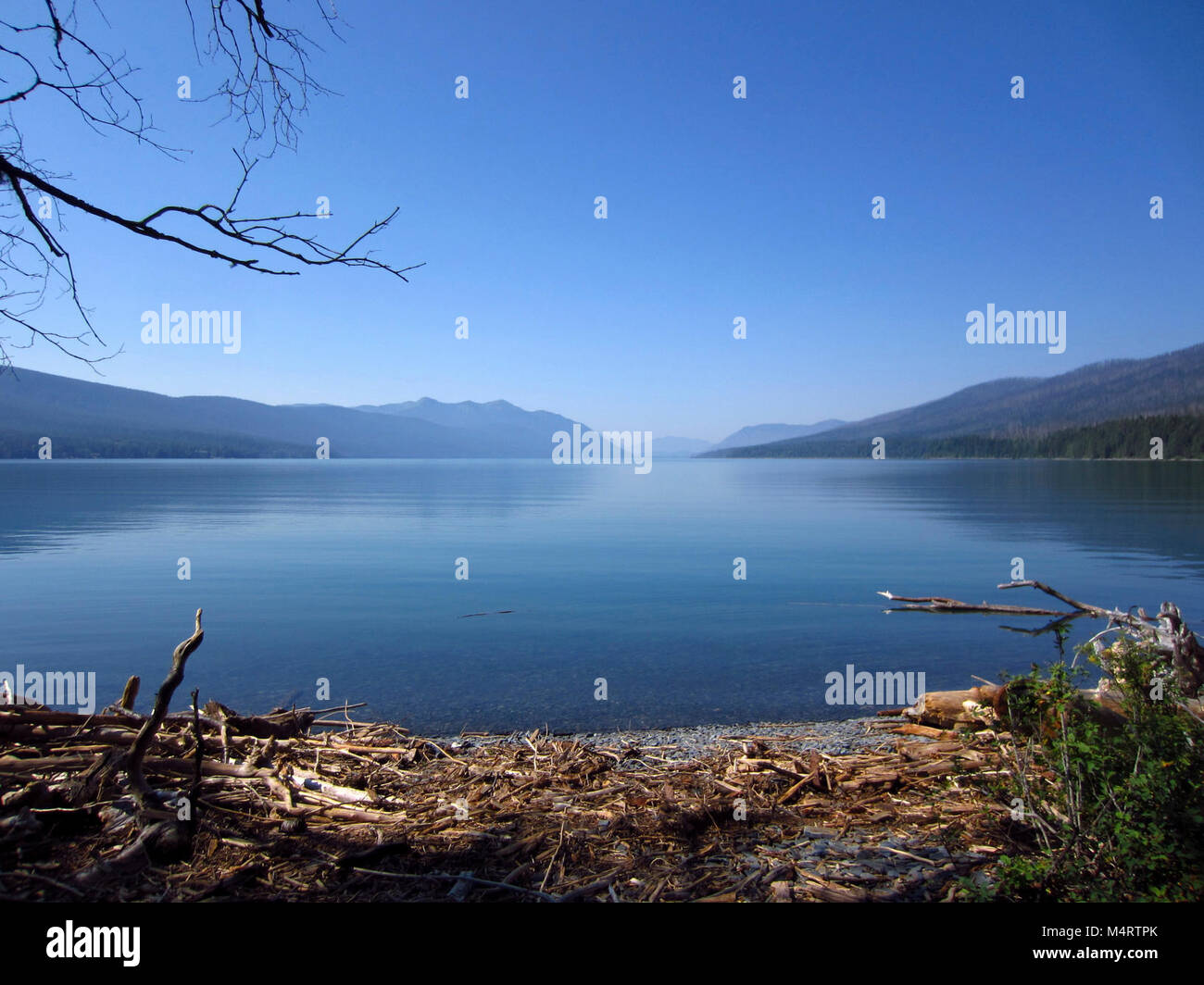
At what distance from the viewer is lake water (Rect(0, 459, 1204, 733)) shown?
594 inches

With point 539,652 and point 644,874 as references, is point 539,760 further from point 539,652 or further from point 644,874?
point 539,652

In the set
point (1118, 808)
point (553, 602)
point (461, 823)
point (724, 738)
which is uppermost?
point (1118, 808)

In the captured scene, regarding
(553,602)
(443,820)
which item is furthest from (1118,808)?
(553,602)

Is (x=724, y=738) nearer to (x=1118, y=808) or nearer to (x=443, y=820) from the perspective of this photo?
(x=443, y=820)

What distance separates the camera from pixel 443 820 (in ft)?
22.2

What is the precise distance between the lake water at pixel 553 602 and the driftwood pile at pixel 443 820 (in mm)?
4926

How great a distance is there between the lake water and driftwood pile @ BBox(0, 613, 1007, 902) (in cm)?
493

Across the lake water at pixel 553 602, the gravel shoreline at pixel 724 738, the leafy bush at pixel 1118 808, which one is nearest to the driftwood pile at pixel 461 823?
the leafy bush at pixel 1118 808

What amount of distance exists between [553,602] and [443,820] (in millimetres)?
17349

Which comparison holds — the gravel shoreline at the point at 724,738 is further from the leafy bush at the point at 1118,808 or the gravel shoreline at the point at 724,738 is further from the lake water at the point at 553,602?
the leafy bush at the point at 1118,808

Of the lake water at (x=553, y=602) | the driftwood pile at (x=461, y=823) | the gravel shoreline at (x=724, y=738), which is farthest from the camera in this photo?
the lake water at (x=553, y=602)

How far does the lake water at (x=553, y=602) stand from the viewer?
15.1m
